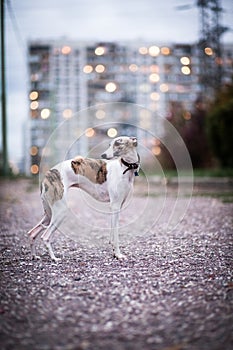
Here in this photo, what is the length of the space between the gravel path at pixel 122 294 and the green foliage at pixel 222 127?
11.3 metres

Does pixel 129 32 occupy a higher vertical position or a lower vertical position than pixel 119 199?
higher

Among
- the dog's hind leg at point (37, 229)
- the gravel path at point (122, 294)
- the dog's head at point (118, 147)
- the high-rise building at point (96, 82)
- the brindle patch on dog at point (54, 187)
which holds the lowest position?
the gravel path at point (122, 294)

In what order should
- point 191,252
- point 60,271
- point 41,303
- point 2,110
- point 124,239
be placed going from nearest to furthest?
point 41,303 → point 60,271 → point 191,252 → point 124,239 → point 2,110

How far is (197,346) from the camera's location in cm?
283

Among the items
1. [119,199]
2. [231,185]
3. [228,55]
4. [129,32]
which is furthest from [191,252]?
[228,55]

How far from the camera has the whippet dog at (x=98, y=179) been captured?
519 centimetres

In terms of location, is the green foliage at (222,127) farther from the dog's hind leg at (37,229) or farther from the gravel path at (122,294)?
the dog's hind leg at (37,229)

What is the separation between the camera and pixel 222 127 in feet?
59.8

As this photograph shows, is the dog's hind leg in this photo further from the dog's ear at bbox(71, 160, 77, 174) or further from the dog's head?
the dog's head

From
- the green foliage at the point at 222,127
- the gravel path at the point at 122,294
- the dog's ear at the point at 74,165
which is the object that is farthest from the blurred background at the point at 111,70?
the gravel path at the point at 122,294

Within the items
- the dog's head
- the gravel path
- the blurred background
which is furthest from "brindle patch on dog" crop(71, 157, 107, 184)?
the blurred background

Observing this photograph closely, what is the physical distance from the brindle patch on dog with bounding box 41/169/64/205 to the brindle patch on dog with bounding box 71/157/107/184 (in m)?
0.18

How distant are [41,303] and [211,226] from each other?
183 inches

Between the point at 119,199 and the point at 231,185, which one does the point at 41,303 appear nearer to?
the point at 119,199
